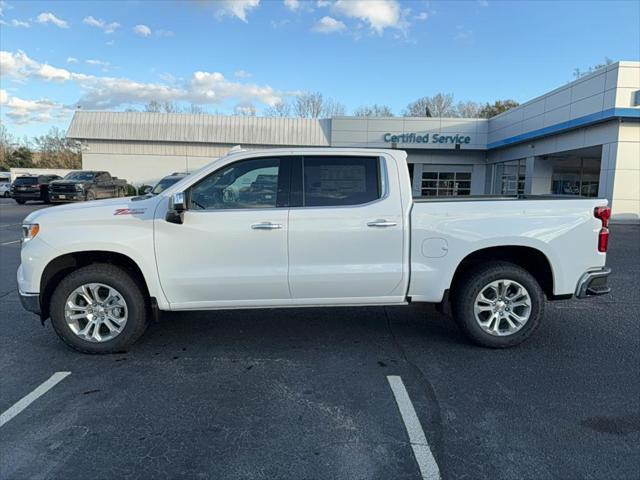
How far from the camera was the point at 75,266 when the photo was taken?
4359 mm

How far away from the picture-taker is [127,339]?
14.0 ft

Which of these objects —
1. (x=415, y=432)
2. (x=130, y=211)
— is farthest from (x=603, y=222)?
(x=130, y=211)

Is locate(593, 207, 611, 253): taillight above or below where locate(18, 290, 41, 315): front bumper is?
above

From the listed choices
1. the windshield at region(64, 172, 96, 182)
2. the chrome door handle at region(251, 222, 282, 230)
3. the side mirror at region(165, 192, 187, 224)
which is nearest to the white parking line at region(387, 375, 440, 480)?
the chrome door handle at region(251, 222, 282, 230)

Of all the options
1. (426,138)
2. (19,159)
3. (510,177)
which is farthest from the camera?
(19,159)

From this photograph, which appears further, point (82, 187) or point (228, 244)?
point (82, 187)

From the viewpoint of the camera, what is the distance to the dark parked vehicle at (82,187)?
22.2m

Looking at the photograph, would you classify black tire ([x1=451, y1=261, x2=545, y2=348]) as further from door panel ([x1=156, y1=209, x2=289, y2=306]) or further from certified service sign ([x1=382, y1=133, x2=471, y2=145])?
certified service sign ([x1=382, y1=133, x2=471, y2=145])

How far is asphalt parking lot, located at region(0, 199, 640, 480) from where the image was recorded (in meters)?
2.70

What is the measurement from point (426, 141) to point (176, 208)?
2765cm

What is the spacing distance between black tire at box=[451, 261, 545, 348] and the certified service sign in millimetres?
26304

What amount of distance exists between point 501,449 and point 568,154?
23.0 metres

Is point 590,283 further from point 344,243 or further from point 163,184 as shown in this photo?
point 163,184

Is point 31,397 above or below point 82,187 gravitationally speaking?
below
